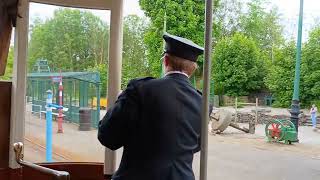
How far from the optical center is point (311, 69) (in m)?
3.52

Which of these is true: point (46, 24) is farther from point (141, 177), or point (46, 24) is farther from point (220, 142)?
point (220, 142)

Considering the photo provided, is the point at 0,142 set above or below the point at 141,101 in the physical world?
below

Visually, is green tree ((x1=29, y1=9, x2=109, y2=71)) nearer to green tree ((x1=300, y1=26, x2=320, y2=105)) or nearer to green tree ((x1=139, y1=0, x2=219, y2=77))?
green tree ((x1=139, y1=0, x2=219, y2=77))

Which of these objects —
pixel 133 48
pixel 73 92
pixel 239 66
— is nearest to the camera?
pixel 133 48

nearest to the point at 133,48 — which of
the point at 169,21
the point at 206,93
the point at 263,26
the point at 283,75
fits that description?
the point at 169,21

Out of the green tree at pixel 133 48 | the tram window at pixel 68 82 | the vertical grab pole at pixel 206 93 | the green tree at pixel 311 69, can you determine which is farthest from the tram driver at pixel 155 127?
the green tree at pixel 311 69

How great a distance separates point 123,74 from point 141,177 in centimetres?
106

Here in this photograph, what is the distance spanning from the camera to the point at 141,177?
1262mm

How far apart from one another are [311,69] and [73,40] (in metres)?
2.19

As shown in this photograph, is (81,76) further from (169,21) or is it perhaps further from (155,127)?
(155,127)

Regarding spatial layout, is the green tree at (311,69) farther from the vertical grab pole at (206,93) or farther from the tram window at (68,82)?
the vertical grab pole at (206,93)

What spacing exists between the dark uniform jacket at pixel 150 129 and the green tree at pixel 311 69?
183 cm

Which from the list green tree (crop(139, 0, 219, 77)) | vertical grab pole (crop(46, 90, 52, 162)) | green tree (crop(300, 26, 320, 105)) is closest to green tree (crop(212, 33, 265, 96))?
green tree (crop(300, 26, 320, 105))

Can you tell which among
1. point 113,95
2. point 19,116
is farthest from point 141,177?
point 19,116
